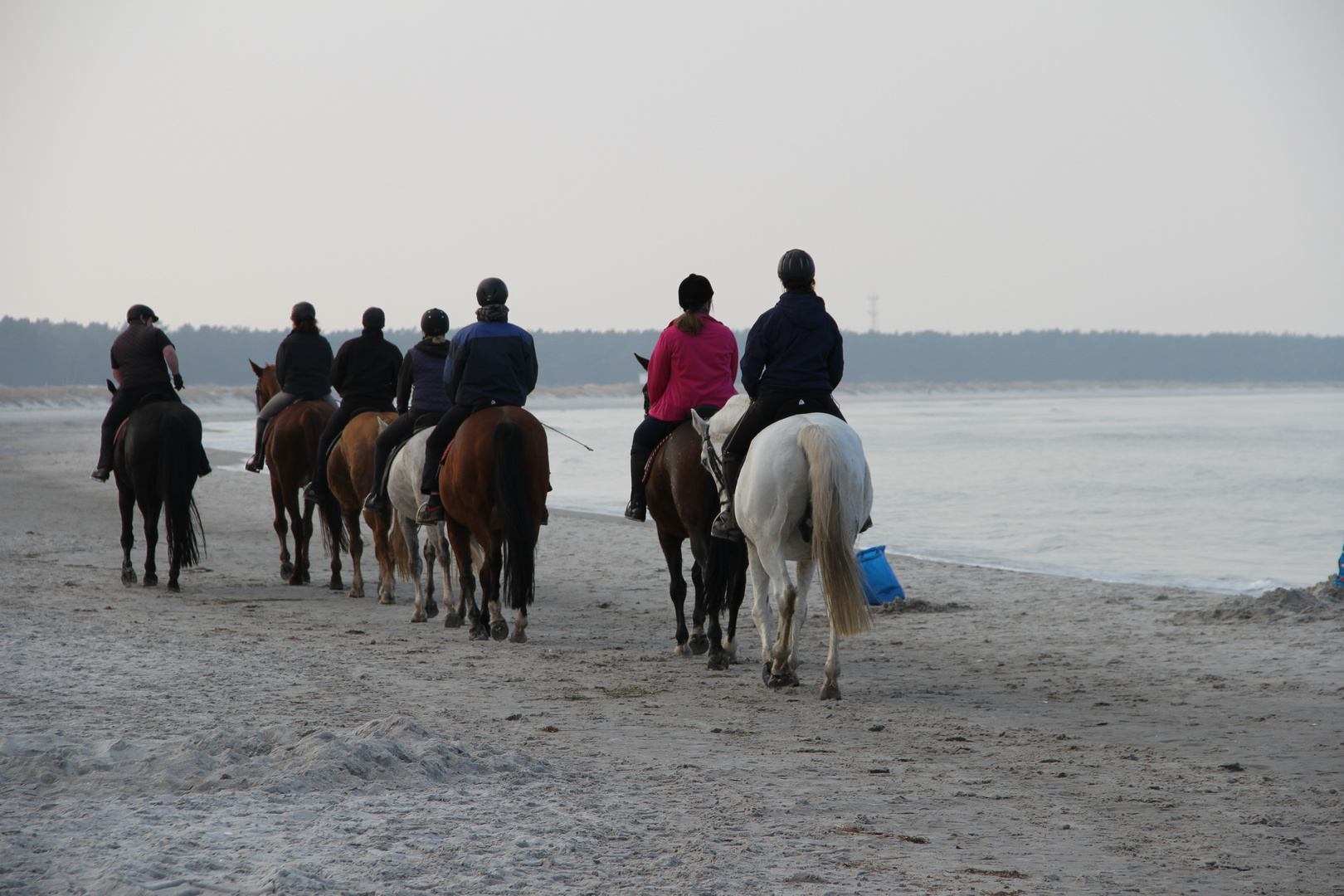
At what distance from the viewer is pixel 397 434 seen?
29.8 feet

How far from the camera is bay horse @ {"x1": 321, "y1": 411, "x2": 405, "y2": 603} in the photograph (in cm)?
971

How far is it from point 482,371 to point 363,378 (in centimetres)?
238

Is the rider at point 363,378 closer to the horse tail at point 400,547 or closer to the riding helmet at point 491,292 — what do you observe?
the horse tail at point 400,547

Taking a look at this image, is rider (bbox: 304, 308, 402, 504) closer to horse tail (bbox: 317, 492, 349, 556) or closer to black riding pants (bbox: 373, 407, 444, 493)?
horse tail (bbox: 317, 492, 349, 556)

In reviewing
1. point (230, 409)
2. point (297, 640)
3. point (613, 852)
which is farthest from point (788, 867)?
point (230, 409)

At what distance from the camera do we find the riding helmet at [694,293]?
7.52 metres

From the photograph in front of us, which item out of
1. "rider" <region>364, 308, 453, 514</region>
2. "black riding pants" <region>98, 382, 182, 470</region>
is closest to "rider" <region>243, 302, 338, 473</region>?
"black riding pants" <region>98, 382, 182, 470</region>

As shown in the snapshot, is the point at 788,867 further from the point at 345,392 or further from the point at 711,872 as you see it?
the point at 345,392

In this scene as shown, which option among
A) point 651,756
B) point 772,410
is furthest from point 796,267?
point 651,756

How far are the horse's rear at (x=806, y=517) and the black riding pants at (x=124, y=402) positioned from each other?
6.58 metres

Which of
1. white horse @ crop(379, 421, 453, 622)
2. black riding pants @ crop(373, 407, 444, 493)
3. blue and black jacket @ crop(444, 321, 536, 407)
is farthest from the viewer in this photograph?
black riding pants @ crop(373, 407, 444, 493)

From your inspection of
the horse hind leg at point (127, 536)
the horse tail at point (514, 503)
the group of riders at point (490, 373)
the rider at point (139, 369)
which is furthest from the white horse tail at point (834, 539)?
the horse hind leg at point (127, 536)

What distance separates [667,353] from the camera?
24.6 feet

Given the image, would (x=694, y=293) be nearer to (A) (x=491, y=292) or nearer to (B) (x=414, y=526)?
(A) (x=491, y=292)
